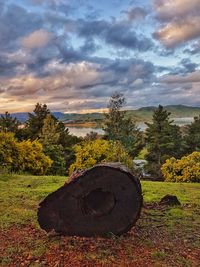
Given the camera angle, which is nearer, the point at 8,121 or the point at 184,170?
the point at 184,170

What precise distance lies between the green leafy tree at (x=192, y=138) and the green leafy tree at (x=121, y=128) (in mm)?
9096

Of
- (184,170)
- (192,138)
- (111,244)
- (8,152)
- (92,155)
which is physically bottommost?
(184,170)

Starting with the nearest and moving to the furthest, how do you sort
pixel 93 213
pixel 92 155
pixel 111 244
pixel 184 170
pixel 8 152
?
1. pixel 111 244
2. pixel 93 213
3. pixel 8 152
4. pixel 184 170
5. pixel 92 155

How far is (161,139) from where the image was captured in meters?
53.4

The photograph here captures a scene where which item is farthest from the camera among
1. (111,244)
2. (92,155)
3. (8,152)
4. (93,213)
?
(92,155)

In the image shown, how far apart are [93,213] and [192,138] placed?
159 feet

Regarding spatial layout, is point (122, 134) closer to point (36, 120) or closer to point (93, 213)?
point (36, 120)

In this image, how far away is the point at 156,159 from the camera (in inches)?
2160

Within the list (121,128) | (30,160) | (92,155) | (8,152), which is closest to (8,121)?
(121,128)

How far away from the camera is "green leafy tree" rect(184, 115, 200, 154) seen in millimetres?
53500

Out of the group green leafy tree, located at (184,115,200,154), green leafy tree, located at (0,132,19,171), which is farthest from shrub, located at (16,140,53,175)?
green leafy tree, located at (184,115,200,154)

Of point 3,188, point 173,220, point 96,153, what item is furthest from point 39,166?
point 173,220

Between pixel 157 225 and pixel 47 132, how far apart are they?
3905 centimetres

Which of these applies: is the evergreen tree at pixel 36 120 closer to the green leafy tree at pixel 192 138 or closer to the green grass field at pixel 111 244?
the green leafy tree at pixel 192 138
